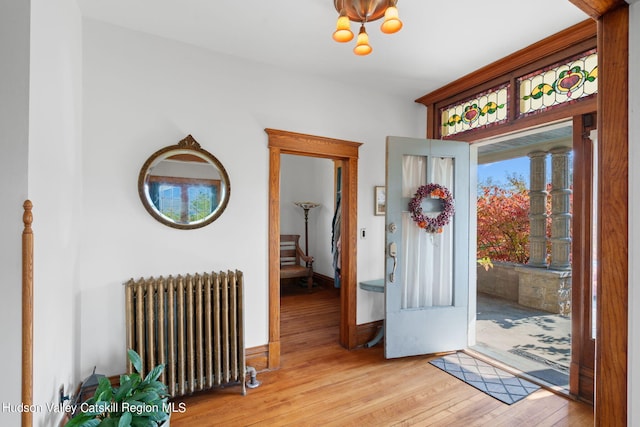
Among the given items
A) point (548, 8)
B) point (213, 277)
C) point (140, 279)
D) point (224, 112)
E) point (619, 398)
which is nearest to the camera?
point (619, 398)

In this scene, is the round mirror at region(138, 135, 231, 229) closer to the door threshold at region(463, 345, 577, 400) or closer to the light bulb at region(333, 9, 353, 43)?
the light bulb at region(333, 9, 353, 43)

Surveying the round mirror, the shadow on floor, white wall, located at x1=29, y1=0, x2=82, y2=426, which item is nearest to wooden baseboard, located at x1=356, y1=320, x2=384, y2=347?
the shadow on floor

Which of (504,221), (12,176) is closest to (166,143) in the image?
(12,176)

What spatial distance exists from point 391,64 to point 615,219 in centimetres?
230

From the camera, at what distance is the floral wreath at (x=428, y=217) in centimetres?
294

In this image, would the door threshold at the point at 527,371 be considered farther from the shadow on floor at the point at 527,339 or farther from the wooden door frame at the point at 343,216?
the wooden door frame at the point at 343,216

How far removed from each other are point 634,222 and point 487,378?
2.20 metres

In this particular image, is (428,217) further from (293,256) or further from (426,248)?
(293,256)

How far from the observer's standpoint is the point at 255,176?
8.87ft

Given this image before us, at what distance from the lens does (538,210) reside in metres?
4.93

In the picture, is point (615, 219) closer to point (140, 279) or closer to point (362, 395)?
point (362, 395)

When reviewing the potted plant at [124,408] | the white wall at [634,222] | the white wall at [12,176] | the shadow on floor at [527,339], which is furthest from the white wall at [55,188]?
the shadow on floor at [527,339]

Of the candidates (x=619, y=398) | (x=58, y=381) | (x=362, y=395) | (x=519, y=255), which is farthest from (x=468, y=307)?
(x=58, y=381)

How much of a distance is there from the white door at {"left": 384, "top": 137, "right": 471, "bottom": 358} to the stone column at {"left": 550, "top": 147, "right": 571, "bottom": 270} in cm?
248
